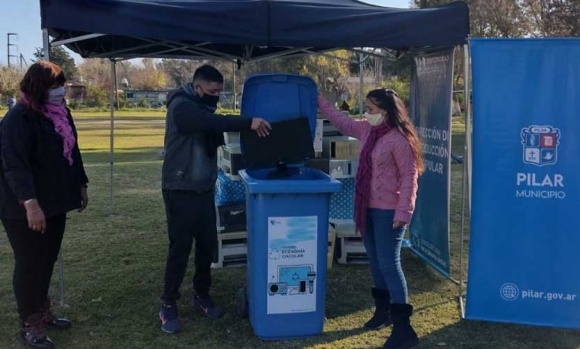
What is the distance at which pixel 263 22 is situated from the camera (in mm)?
3756

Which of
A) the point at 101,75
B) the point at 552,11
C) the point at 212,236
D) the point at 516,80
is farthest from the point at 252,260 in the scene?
the point at 101,75

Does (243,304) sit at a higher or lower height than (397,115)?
lower

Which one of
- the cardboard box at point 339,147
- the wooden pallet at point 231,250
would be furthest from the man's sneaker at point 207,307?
the cardboard box at point 339,147

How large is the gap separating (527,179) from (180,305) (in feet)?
9.06

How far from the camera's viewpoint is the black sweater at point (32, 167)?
10.3 ft

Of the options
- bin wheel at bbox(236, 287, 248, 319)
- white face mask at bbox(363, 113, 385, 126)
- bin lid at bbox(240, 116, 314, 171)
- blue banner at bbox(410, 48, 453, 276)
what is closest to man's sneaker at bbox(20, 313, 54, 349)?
bin wheel at bbox(236, 287, 248, 319)

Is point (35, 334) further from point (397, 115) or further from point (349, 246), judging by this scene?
point (349, 246)

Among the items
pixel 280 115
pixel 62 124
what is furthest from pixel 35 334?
pixel 280 115

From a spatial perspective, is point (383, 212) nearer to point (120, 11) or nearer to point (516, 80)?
point (516, 80)

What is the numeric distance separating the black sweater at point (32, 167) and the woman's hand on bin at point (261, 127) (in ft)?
3.98

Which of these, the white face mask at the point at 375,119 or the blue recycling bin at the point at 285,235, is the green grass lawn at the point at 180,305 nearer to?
the blue recycling bin at the point at 285,235

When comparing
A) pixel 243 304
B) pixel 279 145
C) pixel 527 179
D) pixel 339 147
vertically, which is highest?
pixel 279 145

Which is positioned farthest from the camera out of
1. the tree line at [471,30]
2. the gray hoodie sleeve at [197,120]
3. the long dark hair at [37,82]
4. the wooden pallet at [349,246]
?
the tree line at [471,30]

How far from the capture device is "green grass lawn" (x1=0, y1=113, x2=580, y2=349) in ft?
12.2
